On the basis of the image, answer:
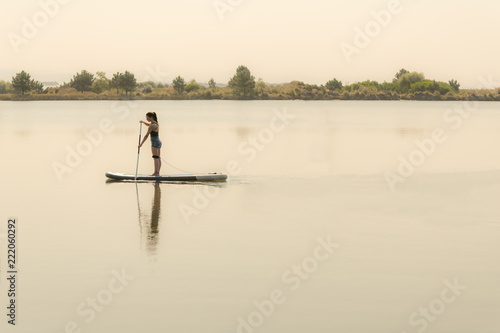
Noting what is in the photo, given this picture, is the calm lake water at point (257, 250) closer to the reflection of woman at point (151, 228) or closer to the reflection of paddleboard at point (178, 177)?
the reflection of woman at point (151, 228)

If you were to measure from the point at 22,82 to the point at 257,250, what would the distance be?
184580 millimetres

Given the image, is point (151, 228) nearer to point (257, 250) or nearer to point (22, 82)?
point (257, 250)

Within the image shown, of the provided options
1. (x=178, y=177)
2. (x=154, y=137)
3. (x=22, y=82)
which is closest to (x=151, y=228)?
(x=178, y=177)

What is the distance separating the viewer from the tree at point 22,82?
186875 mm

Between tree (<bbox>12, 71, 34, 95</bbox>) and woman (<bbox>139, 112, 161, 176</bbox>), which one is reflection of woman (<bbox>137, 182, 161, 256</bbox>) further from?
tree (<bbox>12, 71, 34, 95</bbox>)

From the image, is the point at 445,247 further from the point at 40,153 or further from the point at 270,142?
the point at 270,142

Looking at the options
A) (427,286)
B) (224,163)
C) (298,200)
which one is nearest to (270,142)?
(224,163)

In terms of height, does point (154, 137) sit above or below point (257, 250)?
above

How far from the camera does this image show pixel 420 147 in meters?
38.8

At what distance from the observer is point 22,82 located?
188 meters

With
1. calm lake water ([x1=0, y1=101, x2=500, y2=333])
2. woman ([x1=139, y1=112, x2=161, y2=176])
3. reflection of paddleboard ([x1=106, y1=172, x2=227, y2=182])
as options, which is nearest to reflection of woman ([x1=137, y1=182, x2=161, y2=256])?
calm lake water ([x1=0, y1=101, x2=500, y2=333])

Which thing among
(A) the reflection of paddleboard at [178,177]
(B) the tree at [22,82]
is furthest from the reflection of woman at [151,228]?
(B) the tree at [22,82]

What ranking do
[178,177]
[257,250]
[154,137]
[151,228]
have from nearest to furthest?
[257,250] < [151,228] < [178,177] < [154,137]

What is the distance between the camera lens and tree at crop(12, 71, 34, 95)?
186875 millimetres
